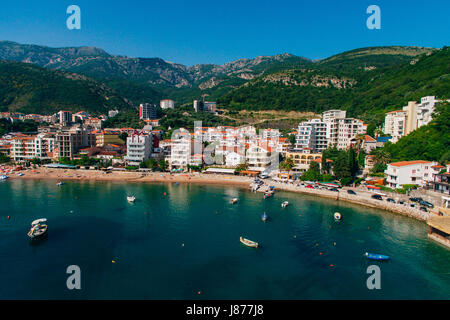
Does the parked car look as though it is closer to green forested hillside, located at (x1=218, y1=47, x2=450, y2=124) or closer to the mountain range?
green forested hillside, located at (x1=218, y1=47, x2=450, y2=124)

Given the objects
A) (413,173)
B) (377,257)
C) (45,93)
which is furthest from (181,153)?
(45,93)

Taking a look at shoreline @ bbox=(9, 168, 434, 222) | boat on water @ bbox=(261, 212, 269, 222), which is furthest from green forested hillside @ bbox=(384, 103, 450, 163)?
boat on water @ bbox=(261, 212, 269, 222)

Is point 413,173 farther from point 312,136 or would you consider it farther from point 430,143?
point 312,136

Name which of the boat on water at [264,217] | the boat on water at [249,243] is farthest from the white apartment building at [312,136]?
the boat on water at [249,243]

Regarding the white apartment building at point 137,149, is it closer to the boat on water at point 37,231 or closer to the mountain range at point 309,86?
the boat on water at point 37,231

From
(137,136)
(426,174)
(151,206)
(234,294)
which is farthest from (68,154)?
(426,174)
